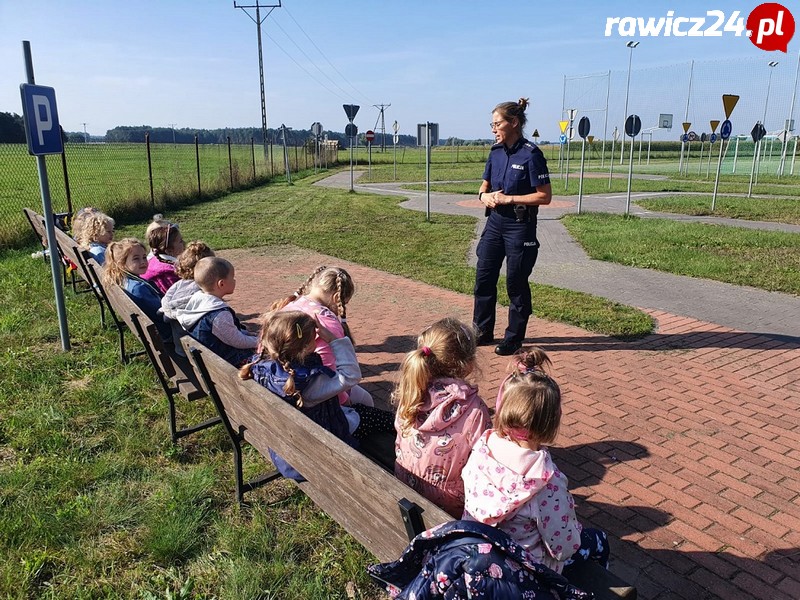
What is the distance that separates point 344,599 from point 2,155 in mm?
21598

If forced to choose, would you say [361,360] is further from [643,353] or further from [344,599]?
[344,599]

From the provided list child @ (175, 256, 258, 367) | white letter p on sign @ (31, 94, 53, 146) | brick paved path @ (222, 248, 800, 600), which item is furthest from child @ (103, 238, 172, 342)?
brick paved path @ (222, 248, 800, 600)

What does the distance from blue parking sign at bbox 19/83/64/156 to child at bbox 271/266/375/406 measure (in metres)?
2.79

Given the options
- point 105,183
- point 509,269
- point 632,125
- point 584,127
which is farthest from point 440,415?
point 105,183

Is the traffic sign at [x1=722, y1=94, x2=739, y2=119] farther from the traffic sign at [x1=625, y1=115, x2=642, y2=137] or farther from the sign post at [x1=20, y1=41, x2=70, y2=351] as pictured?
the sign post at [x1=20, y1=41, x2=70, y2=351]

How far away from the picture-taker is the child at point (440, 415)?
2.45m

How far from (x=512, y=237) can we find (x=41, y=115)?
4001mm

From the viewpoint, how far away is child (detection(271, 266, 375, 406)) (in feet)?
10.9

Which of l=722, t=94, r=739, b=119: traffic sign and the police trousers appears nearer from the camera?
the police trousers

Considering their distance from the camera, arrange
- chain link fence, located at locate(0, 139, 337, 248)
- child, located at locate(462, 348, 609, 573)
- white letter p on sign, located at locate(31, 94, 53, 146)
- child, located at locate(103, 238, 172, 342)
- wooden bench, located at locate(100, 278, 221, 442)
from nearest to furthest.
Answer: child, located at locate(462, 348, 609, 573)
wooden bench, located at locate(100, 278, 221, 442)
child, located at locate(103, 238, 172, 342)
white letter p on sign, located at locate(31, 94, 53, 146)
chain link fence, located at locate(0, 139, 337, 248)

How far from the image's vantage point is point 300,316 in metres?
2.74

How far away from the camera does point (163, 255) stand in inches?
202

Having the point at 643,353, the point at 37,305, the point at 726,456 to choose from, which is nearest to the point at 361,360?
the point at 643,353

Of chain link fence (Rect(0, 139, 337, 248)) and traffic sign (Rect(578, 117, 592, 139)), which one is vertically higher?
traffic sign (Rect(578, 117, 592, 139))
